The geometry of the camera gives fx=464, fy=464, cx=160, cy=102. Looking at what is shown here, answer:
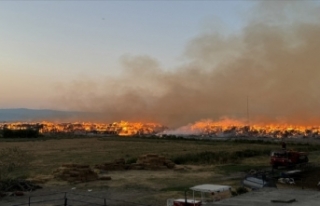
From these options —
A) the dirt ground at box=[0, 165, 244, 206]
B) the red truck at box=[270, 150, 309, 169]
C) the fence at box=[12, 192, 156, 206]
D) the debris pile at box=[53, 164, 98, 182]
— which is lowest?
the fence at box=[12, 192, 156, 206]

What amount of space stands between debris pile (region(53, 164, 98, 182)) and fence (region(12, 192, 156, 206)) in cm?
557

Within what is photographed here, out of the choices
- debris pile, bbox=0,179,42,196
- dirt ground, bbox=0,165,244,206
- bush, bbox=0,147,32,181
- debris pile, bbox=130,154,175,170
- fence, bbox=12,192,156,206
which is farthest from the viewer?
debris pile, bbox=130,154,175,170

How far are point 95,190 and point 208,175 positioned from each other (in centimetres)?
1016

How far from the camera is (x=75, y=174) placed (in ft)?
108

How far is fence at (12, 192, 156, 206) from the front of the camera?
76.7ft

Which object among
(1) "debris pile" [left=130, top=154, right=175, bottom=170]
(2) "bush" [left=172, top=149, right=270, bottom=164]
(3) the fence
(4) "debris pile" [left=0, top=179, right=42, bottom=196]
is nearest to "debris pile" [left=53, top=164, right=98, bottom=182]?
(4) "debris pile" [left=0, top=179, right=42, bottom=196]

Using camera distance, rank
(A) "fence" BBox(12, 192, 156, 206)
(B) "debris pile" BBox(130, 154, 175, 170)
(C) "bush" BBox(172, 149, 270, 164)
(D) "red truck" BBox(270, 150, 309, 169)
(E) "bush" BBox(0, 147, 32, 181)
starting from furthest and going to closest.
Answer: (C) "bush" BBox(172, 149, 270, 164)
(B) "debris pile" BBox(130, 154, 175, 170)
(D) "red truck" BBox(270, 150, 309, 169)
(E) "bush" BBox(0, 147, 32, 181)
(A) "fence" BBox(12, 192, 156, 206)

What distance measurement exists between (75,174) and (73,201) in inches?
346

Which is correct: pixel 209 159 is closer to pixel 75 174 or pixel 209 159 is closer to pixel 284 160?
pixel 284 160

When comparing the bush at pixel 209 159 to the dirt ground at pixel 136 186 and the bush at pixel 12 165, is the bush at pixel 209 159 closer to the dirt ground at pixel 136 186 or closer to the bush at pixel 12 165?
the dirt ground at pixel 136 186

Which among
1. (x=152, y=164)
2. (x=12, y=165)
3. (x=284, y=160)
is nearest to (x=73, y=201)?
(x=12, y=165)

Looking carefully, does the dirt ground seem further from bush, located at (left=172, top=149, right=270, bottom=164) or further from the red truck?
bush, located at (left=172, top=149, right=270, bottom=164)

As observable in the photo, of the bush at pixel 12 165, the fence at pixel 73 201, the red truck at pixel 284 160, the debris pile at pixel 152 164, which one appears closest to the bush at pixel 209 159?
the debris pile at pixel 152 164

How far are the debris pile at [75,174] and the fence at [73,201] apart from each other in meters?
5.57
